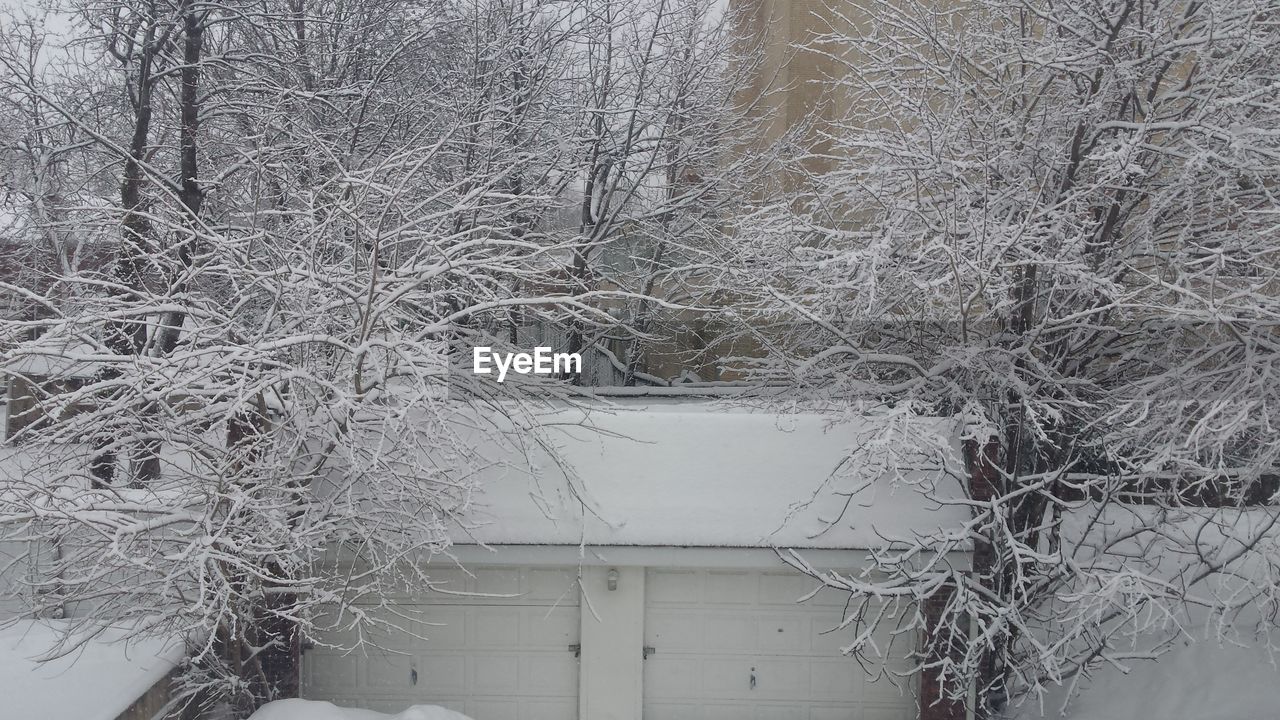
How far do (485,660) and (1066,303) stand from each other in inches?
272

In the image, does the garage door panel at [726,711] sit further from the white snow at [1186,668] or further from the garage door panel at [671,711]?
the white snow at [1186,668]

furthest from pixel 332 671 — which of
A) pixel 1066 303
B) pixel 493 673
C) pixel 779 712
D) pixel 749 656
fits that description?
pixel 1066 303

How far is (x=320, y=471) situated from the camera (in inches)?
306

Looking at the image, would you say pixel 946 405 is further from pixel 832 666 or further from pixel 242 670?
pixel 242 670

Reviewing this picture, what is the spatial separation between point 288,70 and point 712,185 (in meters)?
7.44

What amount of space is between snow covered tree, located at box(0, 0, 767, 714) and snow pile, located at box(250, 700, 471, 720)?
0.23 metres

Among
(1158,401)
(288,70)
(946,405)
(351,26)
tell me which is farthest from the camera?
(351,26)

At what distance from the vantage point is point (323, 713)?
7.99 m

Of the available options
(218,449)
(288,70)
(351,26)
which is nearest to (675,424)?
(218,449)

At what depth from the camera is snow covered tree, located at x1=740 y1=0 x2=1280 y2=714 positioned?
8.05 metres

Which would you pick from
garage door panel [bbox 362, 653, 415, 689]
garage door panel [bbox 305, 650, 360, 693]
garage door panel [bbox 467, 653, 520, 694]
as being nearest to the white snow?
garage door panel [bbox 467, 653, 520, 694]

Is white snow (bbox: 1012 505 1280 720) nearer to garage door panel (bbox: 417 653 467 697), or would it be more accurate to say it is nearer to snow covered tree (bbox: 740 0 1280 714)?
snow covered tree (bbox: 740 0 1280 714)

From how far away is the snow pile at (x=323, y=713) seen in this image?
7.89 metres

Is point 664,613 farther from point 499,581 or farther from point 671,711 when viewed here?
Answer: point 499,581
